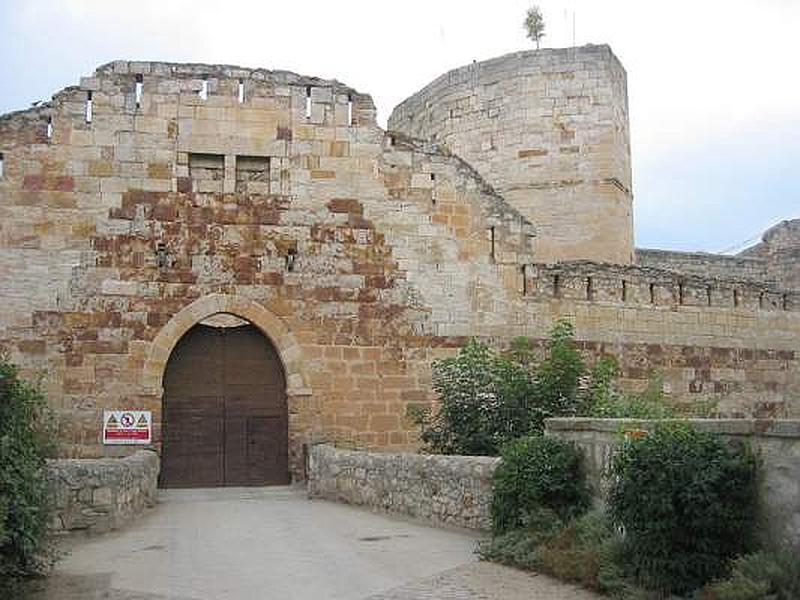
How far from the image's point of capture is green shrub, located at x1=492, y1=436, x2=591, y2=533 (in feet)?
26.6

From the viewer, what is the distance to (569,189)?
1923cm

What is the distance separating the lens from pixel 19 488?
662 cm

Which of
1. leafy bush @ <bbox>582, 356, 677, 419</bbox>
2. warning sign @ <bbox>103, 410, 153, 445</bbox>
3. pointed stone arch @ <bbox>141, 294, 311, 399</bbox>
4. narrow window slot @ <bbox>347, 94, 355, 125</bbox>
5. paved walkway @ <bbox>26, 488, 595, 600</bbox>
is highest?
narrow window slot @ <bbox>347, 94, 355, 125</bbox>

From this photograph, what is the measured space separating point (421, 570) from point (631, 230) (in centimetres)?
1381

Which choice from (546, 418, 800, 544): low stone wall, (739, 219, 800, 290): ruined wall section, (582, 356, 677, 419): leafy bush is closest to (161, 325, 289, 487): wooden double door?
(582, 356, 677, 419): leafy bush

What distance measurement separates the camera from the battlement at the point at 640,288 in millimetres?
15539

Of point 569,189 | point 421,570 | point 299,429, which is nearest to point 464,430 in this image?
point 299,429

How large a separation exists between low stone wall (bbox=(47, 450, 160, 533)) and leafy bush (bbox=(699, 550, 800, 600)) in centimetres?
597

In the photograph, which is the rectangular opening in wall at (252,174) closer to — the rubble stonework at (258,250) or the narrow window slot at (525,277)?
the rubble stonework at (258,250)

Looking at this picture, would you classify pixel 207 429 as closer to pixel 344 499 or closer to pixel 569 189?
pixel 344 499

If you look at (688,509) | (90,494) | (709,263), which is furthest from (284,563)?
(709,263)

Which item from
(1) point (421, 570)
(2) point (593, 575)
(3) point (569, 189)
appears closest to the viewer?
(2) point (593, 575)

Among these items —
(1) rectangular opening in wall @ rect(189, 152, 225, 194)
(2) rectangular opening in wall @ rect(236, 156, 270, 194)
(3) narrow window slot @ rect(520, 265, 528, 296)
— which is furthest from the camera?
(3) narrow window slot @ rect(520, 265, 528, 296)

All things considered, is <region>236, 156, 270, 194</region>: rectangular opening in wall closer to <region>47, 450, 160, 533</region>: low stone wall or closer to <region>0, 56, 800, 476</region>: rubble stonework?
<region>0, 56, 800, 476</region>: rubble stonework
